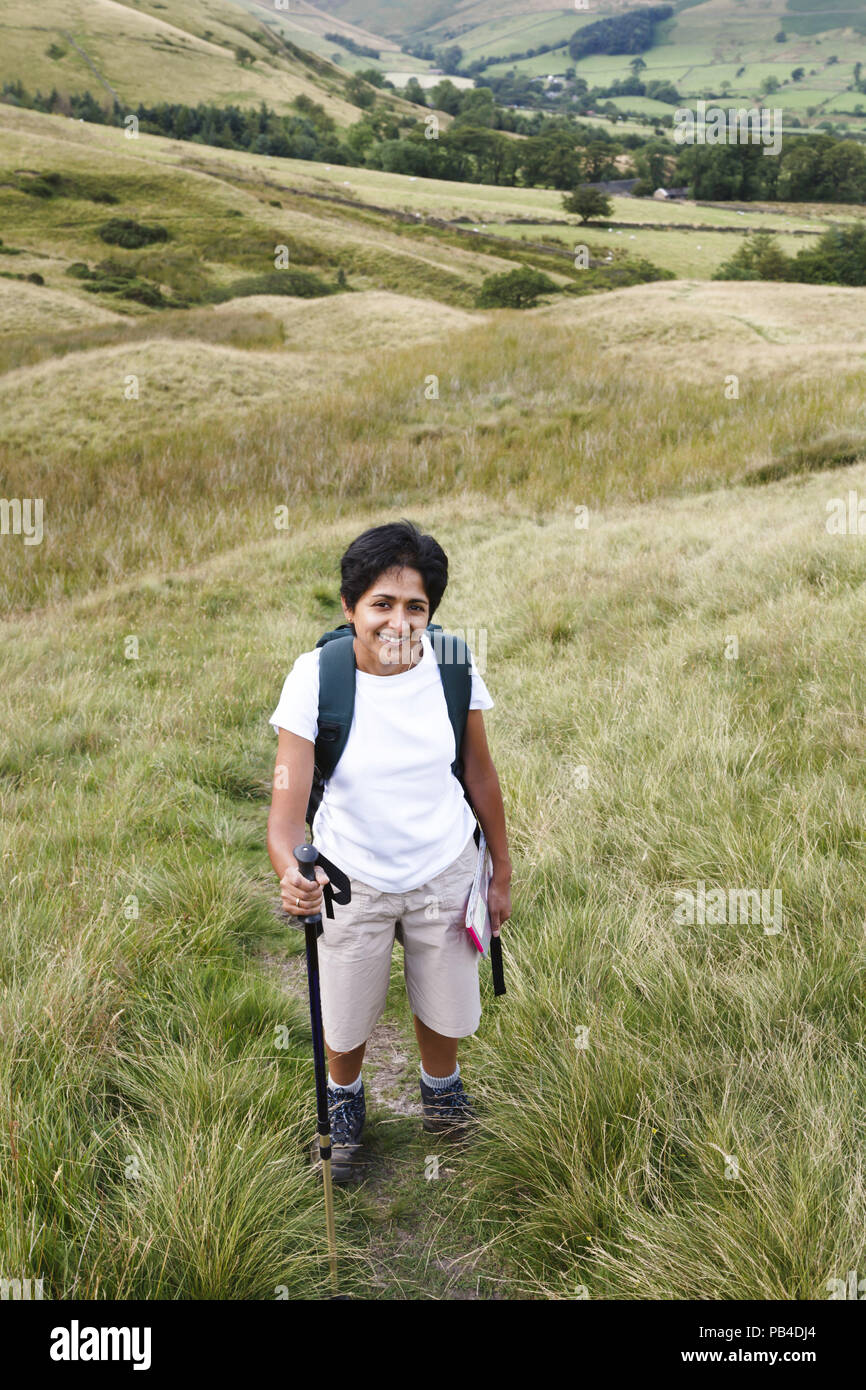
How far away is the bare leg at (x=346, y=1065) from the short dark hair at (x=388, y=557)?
4.27 ft

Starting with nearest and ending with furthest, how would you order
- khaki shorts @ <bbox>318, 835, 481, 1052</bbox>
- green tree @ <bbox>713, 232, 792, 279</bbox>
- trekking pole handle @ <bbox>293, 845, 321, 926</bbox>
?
trekking pole handle @ <bbox>293, 845, 321, 926</bbox> < khaki shorts @ <bbox>318, 835, 481, 1052</bbox> < green tree @ <bbox>713, 232, 792, 279</bbox>

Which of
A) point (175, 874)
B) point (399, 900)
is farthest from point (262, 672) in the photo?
point (399, 900)

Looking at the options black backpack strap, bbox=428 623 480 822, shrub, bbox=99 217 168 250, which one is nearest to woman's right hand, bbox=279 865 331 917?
black backpack strap, bbox=428 623 480 822

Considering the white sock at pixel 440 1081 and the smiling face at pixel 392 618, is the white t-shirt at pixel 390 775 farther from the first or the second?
the white sock at pixel 440 1081

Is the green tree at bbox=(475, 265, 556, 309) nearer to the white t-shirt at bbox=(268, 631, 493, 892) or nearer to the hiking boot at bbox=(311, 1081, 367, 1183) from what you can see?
the white t-shirt at bbox=(268, 631, 493, 892)

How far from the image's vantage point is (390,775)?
203 cm

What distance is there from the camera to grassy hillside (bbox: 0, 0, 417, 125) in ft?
249

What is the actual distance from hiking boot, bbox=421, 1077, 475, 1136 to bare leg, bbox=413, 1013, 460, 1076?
0.06m

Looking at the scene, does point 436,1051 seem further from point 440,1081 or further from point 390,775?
point 390,775

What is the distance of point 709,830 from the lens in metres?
3.29

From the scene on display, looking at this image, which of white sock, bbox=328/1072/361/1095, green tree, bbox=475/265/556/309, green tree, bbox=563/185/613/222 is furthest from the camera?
green tree, bbox=563/185/613/222

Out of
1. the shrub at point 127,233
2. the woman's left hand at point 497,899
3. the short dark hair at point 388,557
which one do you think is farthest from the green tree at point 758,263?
the woman's left hand at point 497,899

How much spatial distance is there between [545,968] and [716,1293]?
1105 millimetres

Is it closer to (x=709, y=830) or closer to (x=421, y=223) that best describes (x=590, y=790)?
(x=709, y=830)
